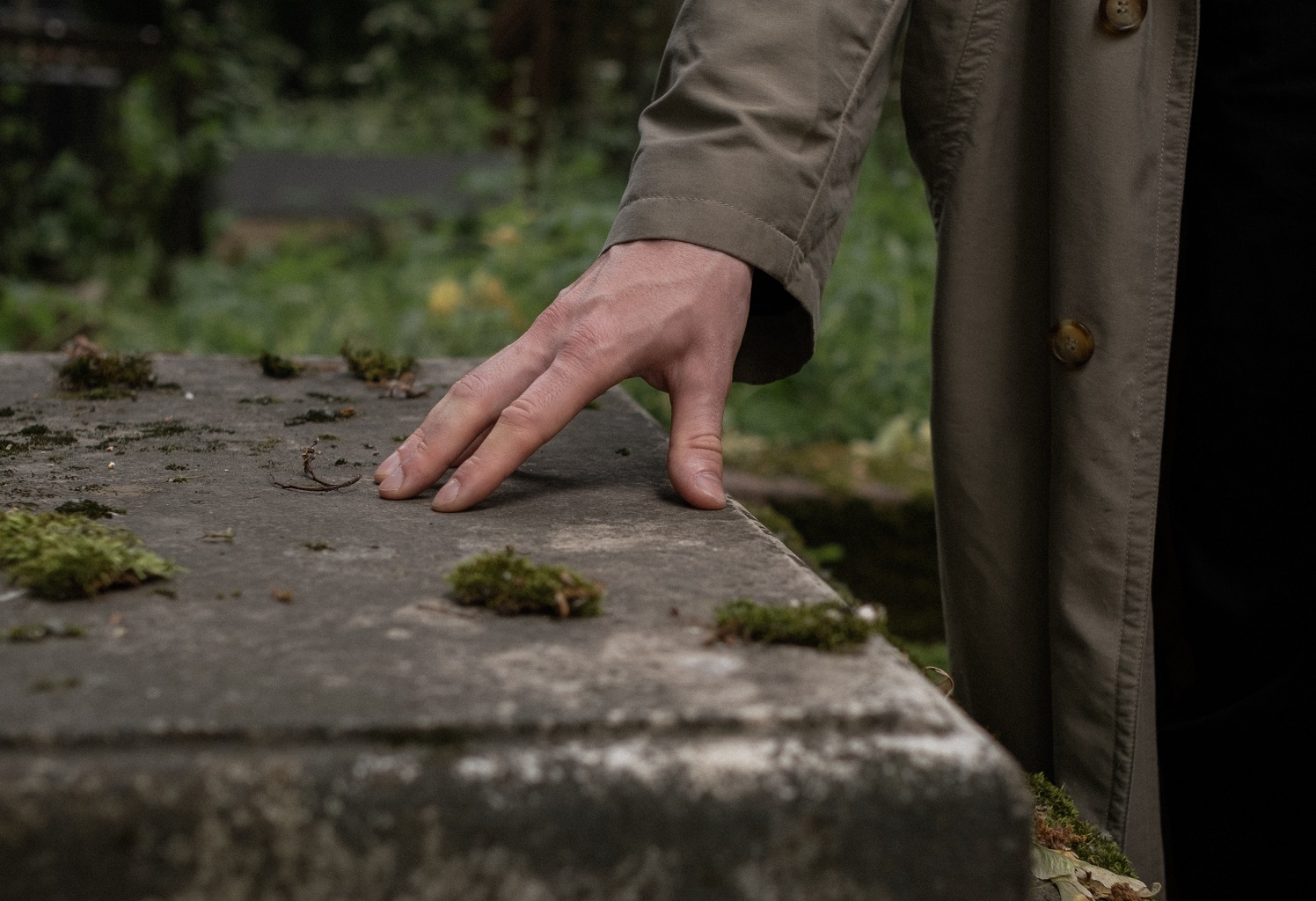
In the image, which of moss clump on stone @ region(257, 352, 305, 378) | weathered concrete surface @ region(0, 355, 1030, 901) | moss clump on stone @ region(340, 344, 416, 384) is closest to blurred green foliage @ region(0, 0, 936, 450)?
moss clump on stone @ region(340, 344, 416, 384)

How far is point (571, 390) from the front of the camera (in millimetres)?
1218

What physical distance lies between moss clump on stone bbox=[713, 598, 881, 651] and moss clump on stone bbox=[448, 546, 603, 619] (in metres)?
0.10

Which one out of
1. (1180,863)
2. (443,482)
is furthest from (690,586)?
(1180,863)

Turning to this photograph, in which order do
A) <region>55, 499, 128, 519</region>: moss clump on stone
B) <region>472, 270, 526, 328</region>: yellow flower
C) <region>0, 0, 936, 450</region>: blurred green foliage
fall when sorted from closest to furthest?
<region>55, 499, 128, 519</region>: moss clump on stone
<region>0, 0, 936, 450</region>: blurred green foliage
<region>472, 270, 526, 328</region>: yellow flower

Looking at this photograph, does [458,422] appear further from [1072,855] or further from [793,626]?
[1072,855]

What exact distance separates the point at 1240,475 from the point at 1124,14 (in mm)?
681

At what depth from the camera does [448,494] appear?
46.9 inches

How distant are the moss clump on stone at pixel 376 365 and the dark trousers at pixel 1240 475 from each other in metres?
1.24

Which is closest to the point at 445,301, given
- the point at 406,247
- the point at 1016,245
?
the point at 406,247

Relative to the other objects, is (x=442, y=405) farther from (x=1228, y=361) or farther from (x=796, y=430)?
(x=796, y=430)

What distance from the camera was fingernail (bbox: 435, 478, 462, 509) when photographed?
1.18 metres

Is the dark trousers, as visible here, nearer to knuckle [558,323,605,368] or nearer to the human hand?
the human hand

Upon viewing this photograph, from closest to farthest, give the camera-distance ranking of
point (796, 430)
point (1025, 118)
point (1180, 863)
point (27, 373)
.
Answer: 1. point (1025, 118)
2. point (1180, 863)
3. point (27, 373)
4. point (796, 430)

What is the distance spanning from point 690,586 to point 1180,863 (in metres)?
1.28
